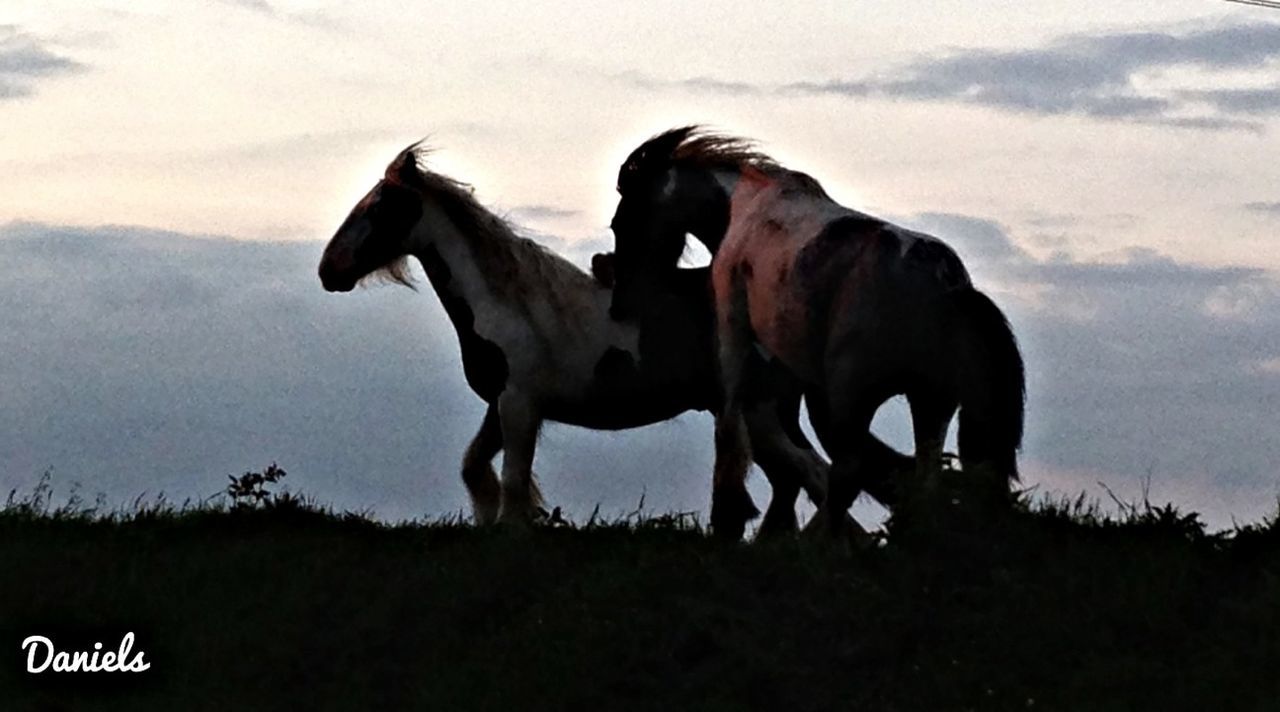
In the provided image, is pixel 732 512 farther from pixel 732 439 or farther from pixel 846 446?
pixel 846 446

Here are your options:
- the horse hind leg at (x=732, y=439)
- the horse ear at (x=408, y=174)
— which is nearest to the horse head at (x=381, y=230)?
the horse ear at (x=408, y=174)

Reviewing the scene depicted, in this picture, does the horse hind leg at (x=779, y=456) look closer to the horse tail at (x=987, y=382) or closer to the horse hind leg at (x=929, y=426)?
the horse hind leg at (x=929, y=426)

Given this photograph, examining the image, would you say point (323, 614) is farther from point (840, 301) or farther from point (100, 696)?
point (840, 301)

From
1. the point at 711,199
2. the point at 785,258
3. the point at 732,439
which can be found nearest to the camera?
the point at 785,258

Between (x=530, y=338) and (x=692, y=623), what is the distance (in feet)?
11.8

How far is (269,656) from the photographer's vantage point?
358 inches

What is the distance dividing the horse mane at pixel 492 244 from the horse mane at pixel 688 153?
90 centimetres

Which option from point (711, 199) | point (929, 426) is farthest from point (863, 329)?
point (711, 199)

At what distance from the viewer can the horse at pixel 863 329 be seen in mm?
9391

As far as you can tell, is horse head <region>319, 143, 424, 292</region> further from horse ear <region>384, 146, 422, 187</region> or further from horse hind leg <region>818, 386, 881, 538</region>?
horse hind leg <region>818, 386, 881, 538</region>

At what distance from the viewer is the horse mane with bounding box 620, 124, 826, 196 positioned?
11422 mm

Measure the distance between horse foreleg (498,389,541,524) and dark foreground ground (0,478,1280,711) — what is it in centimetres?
131

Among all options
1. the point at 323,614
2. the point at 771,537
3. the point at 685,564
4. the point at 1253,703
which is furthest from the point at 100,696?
the point at 1253,703

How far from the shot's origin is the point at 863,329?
939 cm
